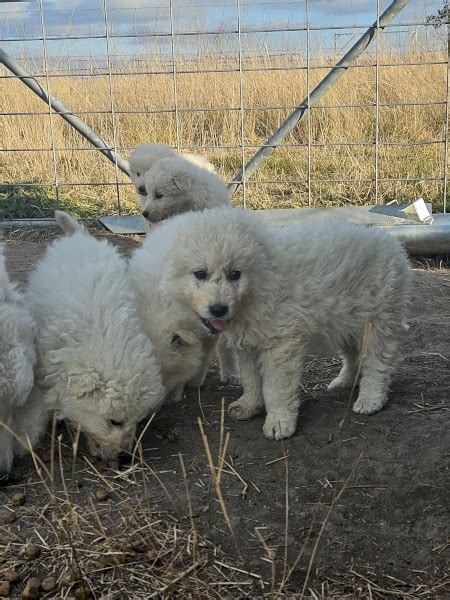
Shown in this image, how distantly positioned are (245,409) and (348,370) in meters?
0.75

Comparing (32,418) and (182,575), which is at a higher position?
(32,418)

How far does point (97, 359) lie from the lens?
3.89 metres

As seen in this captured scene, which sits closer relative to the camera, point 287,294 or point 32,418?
point 32,418

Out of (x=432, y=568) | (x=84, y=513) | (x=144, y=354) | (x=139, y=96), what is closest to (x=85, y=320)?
(x=144, y=354)

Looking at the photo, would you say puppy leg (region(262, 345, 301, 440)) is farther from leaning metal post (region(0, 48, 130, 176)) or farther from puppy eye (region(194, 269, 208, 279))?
leaning metal post (region(0, 48, 130, 176))

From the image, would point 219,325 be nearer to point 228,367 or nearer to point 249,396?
Result: point 249,396

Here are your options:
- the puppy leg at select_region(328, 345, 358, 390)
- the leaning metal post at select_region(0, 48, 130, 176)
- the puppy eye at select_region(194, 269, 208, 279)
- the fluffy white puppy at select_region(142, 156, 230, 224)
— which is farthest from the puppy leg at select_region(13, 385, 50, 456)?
the leaning metal post at select_region(0, 48, 130, 176)

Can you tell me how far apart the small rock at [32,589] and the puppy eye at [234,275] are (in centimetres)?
171

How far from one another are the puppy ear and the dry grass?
383cm

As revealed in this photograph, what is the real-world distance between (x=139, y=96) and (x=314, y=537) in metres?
8.87

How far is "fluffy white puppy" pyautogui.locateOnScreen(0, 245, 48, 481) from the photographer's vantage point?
151 inches

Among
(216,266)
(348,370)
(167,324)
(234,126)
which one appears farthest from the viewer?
(234,126)

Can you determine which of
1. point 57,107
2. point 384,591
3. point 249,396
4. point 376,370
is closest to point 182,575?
point 384,591

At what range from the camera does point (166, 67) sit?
10469mm
